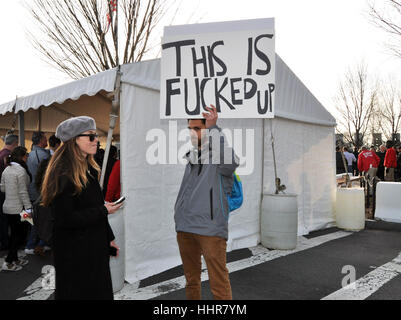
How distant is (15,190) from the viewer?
4578mm

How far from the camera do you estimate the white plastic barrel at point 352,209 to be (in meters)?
7.11

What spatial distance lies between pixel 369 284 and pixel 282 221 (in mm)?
1679

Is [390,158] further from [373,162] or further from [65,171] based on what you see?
[65,171]

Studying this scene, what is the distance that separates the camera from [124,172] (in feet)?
12.9

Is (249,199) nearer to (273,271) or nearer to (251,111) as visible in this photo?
(273,271)

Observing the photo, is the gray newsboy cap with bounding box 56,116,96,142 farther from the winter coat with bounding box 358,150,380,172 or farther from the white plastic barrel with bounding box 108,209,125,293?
the winter coat with bounding box 358,150,380,172

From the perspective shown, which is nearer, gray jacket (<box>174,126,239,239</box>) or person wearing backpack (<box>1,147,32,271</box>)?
gray jacket (<box>174,126,239,239</box>)

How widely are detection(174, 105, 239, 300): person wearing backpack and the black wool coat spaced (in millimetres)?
807

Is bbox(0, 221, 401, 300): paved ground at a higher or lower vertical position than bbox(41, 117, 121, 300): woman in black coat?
lower

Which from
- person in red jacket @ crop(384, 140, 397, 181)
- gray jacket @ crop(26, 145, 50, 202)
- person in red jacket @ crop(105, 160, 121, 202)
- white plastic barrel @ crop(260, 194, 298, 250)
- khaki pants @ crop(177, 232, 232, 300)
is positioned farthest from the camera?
person in red jacket @ crop(384, 140, 397, 181)

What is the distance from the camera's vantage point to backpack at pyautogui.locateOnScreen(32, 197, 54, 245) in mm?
2182

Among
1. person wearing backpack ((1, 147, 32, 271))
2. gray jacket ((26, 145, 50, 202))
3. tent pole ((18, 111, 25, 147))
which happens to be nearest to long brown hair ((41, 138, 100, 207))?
person wearing backpack ((1, 147, 32, 271))

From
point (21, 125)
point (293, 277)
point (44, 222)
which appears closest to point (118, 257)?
point (44, 222)
